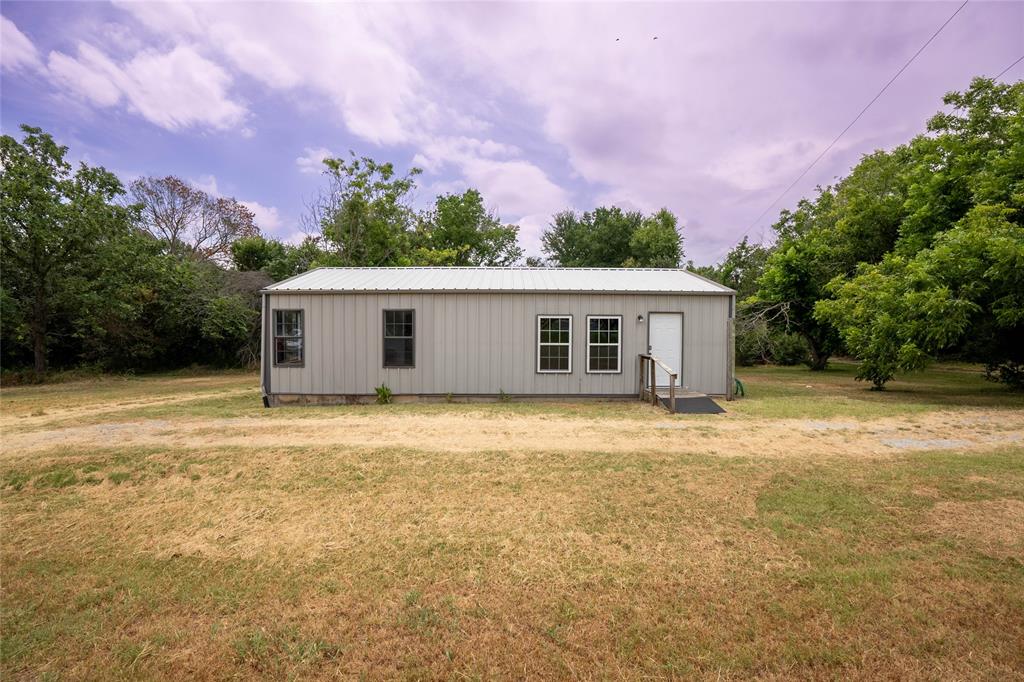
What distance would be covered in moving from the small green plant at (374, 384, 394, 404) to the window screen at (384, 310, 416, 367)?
2.01 ft

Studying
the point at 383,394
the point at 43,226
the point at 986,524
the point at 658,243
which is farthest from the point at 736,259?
the point at 43,226

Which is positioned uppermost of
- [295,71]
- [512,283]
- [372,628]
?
[295,71]

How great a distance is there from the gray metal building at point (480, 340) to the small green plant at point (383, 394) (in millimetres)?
208

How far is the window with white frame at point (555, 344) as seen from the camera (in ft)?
37.9

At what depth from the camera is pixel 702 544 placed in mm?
3729

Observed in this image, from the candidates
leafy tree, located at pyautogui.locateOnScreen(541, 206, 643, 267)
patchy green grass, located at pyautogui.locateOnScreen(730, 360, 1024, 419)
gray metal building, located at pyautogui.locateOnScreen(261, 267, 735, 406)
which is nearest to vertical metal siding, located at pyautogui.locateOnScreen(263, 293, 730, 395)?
gray metal building, located at pyautogui.locateOnScreen(261, 267, 735, 406)

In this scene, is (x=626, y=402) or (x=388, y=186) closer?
(x=626, y=402)

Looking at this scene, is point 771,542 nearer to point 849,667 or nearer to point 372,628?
point 849,667

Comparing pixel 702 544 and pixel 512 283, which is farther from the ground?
pixel 512 283

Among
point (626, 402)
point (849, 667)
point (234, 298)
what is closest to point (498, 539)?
point (849, 667)

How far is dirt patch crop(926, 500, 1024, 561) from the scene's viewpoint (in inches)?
141

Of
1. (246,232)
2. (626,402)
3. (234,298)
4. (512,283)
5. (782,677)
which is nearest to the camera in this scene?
(782,677)

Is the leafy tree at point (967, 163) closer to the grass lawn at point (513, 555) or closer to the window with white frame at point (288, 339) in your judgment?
the grass lawn at point (513, 555)

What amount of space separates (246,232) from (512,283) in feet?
96.2
